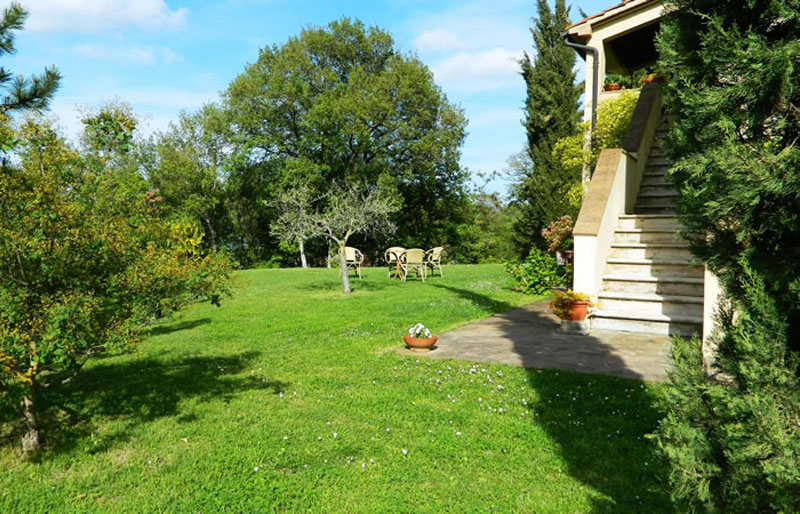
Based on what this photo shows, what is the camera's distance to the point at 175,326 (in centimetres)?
955

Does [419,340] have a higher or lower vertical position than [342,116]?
lower

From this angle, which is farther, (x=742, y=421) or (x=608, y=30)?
(x=608, y=30)

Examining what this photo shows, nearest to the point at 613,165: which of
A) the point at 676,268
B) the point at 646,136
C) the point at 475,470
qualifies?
the point at 676,268

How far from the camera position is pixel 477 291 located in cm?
1273

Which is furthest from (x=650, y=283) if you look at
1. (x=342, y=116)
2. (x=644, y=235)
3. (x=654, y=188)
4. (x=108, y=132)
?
(x=342, y=116)

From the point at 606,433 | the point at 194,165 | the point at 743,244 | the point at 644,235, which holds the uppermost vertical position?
the point at 194,165

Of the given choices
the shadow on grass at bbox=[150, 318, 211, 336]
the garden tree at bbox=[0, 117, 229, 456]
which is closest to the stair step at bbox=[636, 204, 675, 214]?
the garden tree at bbox=[0, 117, 229, 456]

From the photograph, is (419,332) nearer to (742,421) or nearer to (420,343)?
(420,343)

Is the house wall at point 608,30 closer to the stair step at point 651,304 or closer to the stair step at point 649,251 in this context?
the stair step at point 649,251

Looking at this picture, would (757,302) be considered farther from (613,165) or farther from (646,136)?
(646,136)

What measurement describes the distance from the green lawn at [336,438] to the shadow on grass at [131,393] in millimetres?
24

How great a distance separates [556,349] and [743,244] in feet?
15.1

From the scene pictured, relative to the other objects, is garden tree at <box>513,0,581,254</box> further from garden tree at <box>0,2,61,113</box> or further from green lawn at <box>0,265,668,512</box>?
garden tree at <box>0,2,61,113</box>

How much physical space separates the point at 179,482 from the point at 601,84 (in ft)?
39.1
